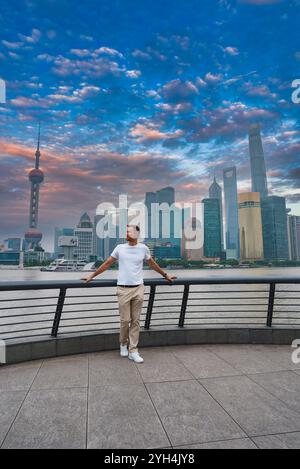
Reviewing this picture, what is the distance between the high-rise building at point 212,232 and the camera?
65.1 m

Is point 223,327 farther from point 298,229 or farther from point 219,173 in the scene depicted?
point 219,173

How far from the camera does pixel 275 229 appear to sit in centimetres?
8750

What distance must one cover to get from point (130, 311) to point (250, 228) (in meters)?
91.9

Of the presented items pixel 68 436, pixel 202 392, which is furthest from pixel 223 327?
pixel 68 436

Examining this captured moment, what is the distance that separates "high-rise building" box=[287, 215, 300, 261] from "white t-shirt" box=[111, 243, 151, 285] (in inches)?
3376

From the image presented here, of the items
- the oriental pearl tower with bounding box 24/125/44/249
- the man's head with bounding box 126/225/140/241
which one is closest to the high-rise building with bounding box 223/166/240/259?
the oriental pearl tower with bounding box 24/125/44/249

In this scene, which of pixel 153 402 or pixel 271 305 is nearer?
pixel 153 402

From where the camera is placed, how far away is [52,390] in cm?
298

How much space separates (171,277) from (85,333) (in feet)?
5.29

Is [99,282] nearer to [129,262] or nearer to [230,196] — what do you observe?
[129,262]

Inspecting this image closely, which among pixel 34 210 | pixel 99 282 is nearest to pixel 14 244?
pixel 34 210

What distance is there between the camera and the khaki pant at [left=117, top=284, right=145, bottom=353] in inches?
152

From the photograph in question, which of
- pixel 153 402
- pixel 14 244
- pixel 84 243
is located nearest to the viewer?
pixel 153 402

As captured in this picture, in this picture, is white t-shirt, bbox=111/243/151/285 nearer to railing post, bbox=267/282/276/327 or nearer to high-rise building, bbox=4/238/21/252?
railing post, bbox=267/282/276/327
